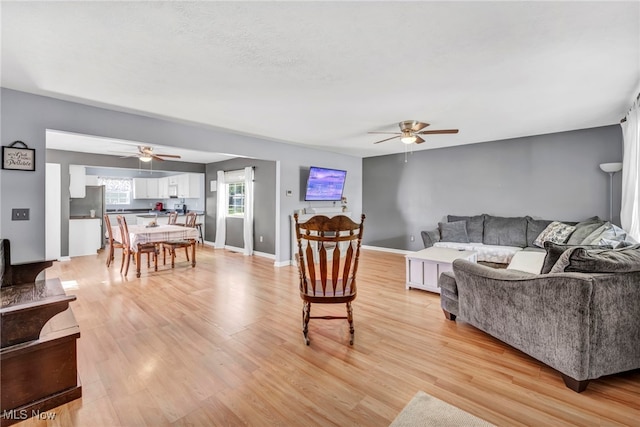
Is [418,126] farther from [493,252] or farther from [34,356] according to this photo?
[34,356]

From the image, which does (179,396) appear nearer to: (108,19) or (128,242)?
(108,19)

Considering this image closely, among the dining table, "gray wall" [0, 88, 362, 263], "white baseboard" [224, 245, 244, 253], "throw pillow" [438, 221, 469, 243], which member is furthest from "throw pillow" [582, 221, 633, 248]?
"white baseboard" [224, 245, 244, 253]

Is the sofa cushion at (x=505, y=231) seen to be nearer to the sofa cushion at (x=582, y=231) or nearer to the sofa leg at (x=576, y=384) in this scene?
the sofa cushion at (x=582, y=231)

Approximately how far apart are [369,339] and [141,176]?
9.53 meters

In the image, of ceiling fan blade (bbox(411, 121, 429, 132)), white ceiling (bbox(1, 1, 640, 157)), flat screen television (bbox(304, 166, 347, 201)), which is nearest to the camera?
white ceiling (bbox(1, 1, 640, 157))

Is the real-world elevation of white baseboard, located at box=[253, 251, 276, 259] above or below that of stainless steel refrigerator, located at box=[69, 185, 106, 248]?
Result: below

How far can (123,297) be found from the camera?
3633 mm

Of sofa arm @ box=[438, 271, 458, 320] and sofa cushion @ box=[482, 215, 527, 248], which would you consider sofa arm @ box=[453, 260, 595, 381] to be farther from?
sofa cushion @ box=[482, 215, 527, 248]

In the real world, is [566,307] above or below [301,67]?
below

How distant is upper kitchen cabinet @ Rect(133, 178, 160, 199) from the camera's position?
9016 millimetres

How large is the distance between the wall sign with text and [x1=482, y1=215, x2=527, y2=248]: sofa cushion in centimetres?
650

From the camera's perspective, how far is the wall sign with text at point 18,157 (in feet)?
8.99

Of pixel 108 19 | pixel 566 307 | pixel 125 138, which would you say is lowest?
pixel 566 307

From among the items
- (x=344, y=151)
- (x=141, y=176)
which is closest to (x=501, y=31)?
(x=344, y=151)
